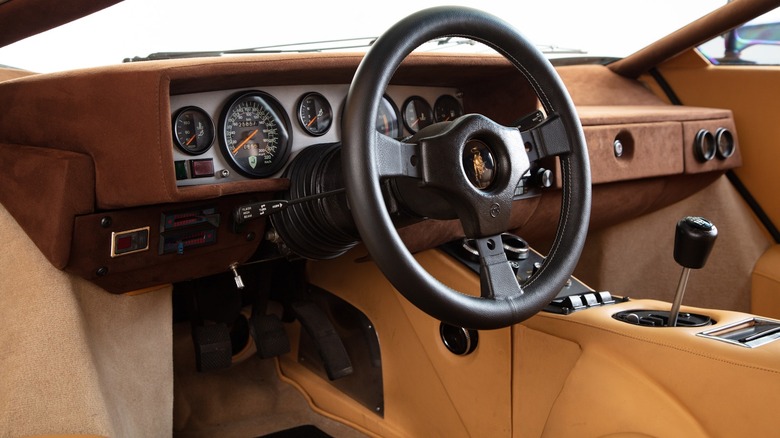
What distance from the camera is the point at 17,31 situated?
1.19 metres

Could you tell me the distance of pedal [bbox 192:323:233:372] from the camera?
186 centimetres

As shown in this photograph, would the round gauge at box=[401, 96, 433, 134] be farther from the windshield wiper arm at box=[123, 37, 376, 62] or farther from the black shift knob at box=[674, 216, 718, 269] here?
the black shift knob at box=[674, 216, 718, 269]

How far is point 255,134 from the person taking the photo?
1495 mm

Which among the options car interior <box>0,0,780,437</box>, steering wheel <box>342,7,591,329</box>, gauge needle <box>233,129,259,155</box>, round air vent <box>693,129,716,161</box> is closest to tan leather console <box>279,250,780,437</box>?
car interior <box>0,0,780,437</box>

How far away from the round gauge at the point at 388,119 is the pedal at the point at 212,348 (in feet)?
2.31

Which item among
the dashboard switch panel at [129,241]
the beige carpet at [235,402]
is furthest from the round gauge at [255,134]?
the beige carpet at [235,402]

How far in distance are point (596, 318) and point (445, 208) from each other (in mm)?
509

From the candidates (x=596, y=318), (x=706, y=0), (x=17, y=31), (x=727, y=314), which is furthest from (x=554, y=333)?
(x=706, y=0)

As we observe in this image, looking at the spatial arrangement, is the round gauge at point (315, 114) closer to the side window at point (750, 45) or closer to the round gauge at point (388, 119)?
the round gauge at point (388, 119)

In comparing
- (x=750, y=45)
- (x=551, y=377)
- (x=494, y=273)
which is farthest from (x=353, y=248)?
(x=750, y=45)

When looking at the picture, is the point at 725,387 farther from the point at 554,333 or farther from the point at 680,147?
the point at 680,147

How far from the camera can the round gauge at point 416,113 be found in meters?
1.72

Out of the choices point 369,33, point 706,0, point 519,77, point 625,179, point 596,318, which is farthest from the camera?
point 706,0

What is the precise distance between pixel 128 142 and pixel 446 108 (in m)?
0.82
